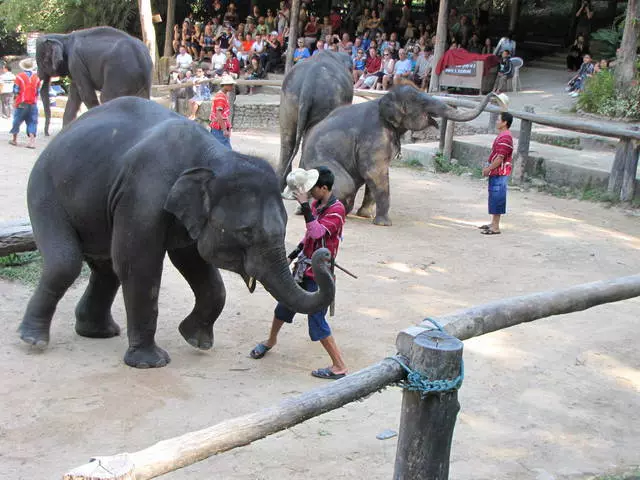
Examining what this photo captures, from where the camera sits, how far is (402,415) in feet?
10.5

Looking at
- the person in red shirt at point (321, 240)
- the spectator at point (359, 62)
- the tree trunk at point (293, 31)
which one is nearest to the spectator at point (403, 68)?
the spectator at point (359, 62)

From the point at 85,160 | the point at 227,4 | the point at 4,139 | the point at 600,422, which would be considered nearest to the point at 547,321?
the point at 600,422

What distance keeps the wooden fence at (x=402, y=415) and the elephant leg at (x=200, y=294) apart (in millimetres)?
2583

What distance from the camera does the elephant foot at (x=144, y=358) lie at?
18.6 feet

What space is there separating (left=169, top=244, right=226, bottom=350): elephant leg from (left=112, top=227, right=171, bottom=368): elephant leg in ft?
1.01

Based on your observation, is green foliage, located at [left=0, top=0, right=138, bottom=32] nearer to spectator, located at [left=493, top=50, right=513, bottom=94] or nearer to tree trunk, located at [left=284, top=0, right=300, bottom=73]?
tree trunk, located at [left=284, top=0, right=300, bottom=73]

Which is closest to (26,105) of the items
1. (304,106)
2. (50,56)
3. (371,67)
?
(50,56)

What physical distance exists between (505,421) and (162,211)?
244 cm

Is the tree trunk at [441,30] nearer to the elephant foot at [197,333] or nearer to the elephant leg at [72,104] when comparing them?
the elephant leg at [72,104]

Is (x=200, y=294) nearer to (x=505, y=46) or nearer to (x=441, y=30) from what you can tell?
(x=441, y=30)

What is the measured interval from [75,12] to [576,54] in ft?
→ 49.9

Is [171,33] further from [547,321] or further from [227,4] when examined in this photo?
[547,321]

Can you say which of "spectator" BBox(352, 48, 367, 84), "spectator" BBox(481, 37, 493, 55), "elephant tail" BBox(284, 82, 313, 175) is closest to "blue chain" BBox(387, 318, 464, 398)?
"elephant tail" BBox(284, 82, 313, 175)

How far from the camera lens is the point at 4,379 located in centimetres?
535
